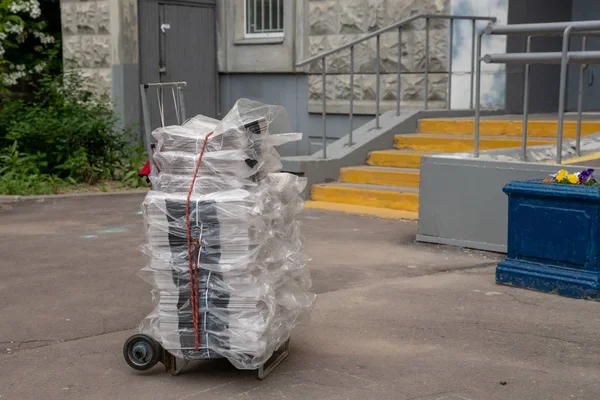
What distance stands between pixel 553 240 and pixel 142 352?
3.22m

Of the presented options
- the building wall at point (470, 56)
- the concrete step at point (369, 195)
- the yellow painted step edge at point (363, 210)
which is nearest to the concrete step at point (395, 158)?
the concrete step at point (369, 195)

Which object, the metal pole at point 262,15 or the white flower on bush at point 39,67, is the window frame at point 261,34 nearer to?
the metal pole at point 262,15

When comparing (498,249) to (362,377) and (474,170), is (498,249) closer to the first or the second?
(474,170)

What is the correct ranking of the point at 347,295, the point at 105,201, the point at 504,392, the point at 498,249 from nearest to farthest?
the point at 504,392 → the point at 347,295 → the point at 498,249 → the point at 105,201

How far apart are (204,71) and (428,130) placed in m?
5.09

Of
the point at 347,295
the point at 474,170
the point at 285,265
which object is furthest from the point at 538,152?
the point at 285,265

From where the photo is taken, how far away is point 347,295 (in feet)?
20.7

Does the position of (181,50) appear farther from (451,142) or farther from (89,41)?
(451,142)

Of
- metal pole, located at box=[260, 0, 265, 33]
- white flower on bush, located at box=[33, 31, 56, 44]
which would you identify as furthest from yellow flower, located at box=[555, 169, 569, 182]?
white flower on bush, located at box=[33, 31, 56, 44]

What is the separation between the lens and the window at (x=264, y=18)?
45.9 feet

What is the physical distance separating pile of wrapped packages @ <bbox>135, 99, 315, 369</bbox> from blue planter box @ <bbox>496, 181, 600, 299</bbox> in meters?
2.55

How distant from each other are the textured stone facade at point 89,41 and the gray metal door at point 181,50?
710 mm

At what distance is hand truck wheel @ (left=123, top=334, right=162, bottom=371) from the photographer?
4.51 meters

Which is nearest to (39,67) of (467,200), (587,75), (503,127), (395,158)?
(395,158)
